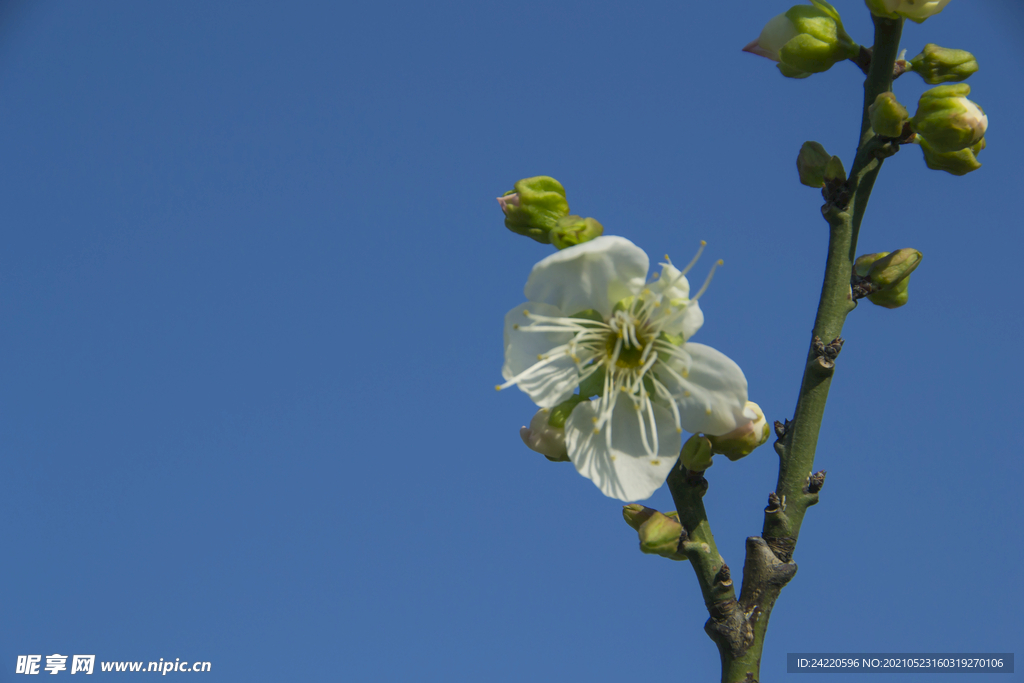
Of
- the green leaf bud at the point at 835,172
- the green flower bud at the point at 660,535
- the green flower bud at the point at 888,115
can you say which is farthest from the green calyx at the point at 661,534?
the green flower bud at the point at 888,115

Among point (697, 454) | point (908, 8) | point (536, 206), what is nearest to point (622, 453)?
point (697, 454)

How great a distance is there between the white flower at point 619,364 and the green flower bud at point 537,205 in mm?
232

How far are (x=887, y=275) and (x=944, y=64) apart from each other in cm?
56

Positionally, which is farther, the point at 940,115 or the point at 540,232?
the point at 540,232

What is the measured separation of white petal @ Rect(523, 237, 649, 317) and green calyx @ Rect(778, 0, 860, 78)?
0.71 meters

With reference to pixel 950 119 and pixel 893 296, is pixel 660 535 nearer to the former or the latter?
pixel 893 296

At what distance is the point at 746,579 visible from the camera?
1789 mm

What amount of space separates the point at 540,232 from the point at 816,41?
835 mm

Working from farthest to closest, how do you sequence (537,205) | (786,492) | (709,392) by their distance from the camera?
1. (537,205)
2. (786,492)
3. (709,392)

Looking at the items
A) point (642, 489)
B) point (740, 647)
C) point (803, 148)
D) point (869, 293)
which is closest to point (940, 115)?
point (803, 148)

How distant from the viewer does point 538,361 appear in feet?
5.70

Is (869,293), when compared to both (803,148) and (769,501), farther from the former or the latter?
(769,501)

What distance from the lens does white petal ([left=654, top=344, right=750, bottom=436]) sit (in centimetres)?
162

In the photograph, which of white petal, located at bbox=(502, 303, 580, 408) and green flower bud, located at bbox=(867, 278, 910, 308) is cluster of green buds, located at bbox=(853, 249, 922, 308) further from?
white petal, located at bbox=(502, 303, 580, 408)
